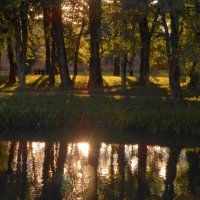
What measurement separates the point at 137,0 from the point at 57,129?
7693 millimetres

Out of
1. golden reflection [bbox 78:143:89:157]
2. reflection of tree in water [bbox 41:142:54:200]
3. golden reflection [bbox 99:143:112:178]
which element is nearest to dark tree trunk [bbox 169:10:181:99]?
golden reflection [bbox 99:143:112:178]

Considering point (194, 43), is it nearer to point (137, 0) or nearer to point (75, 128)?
point (137, 0)

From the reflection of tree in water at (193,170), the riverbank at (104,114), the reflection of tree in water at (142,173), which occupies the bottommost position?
the reflection of tree in water at (193,170)

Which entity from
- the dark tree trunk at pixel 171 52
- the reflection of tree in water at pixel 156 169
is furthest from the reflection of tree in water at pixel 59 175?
the dark tree trunk at pixel 171 52

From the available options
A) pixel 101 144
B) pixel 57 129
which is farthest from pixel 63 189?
pixel 57 129

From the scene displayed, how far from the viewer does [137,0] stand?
25562mm

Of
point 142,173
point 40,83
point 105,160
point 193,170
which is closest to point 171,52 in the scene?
point 105,160

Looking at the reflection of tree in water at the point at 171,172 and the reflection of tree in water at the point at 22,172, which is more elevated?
the reflection of tree in water at the point at 22,172

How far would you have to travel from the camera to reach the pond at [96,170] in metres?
16.0

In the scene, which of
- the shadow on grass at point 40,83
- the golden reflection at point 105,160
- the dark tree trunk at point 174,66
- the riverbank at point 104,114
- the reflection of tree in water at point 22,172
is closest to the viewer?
the reflection of tree in water at point 22,172

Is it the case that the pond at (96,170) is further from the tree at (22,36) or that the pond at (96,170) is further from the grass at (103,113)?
the tree at (22,36)

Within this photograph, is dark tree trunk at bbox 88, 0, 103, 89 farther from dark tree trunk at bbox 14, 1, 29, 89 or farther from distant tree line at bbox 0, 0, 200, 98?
dark tree trunk at bbox 14, 1, 29, 89

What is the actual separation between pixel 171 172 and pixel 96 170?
2.79 m

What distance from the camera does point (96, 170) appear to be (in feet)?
62.2
